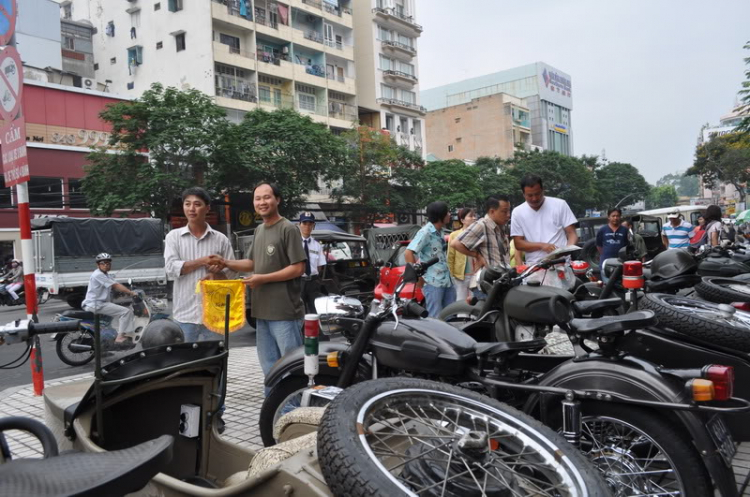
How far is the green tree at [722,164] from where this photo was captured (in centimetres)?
3769

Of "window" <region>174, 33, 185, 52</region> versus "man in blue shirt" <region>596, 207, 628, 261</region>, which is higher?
"window" <region>174, 33, 185, 52</region>

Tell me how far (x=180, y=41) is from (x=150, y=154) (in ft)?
46.5

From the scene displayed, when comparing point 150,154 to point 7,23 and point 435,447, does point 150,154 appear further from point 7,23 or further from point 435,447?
point 435,447

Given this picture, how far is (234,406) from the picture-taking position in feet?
16.6

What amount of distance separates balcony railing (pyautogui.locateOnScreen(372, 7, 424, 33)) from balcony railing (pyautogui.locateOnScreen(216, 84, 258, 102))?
15.1m

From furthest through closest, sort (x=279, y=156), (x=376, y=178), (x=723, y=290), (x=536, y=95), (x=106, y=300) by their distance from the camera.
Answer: (x=536, y=95) → (x=376, y=178) → (x=279, y=156) → (x=106, y=300) → (x=723, y=290)

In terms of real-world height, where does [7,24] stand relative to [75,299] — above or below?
above

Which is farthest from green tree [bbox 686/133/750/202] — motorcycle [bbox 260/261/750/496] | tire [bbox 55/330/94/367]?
motorcycle [bbox 260/261/750/496]

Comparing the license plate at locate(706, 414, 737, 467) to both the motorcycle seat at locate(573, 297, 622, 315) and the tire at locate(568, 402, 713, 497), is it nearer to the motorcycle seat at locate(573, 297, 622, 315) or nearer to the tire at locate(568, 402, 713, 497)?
the tire at locate(568, 402, 713, 497)

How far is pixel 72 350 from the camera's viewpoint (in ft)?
25.9

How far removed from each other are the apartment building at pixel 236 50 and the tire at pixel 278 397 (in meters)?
30.6

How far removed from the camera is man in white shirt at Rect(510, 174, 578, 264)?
5.10 meters

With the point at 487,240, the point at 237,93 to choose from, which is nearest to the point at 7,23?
the point at 487,240

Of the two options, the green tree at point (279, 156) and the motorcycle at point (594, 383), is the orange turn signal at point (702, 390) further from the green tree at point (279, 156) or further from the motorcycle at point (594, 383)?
the green tree at point (279, 156)
